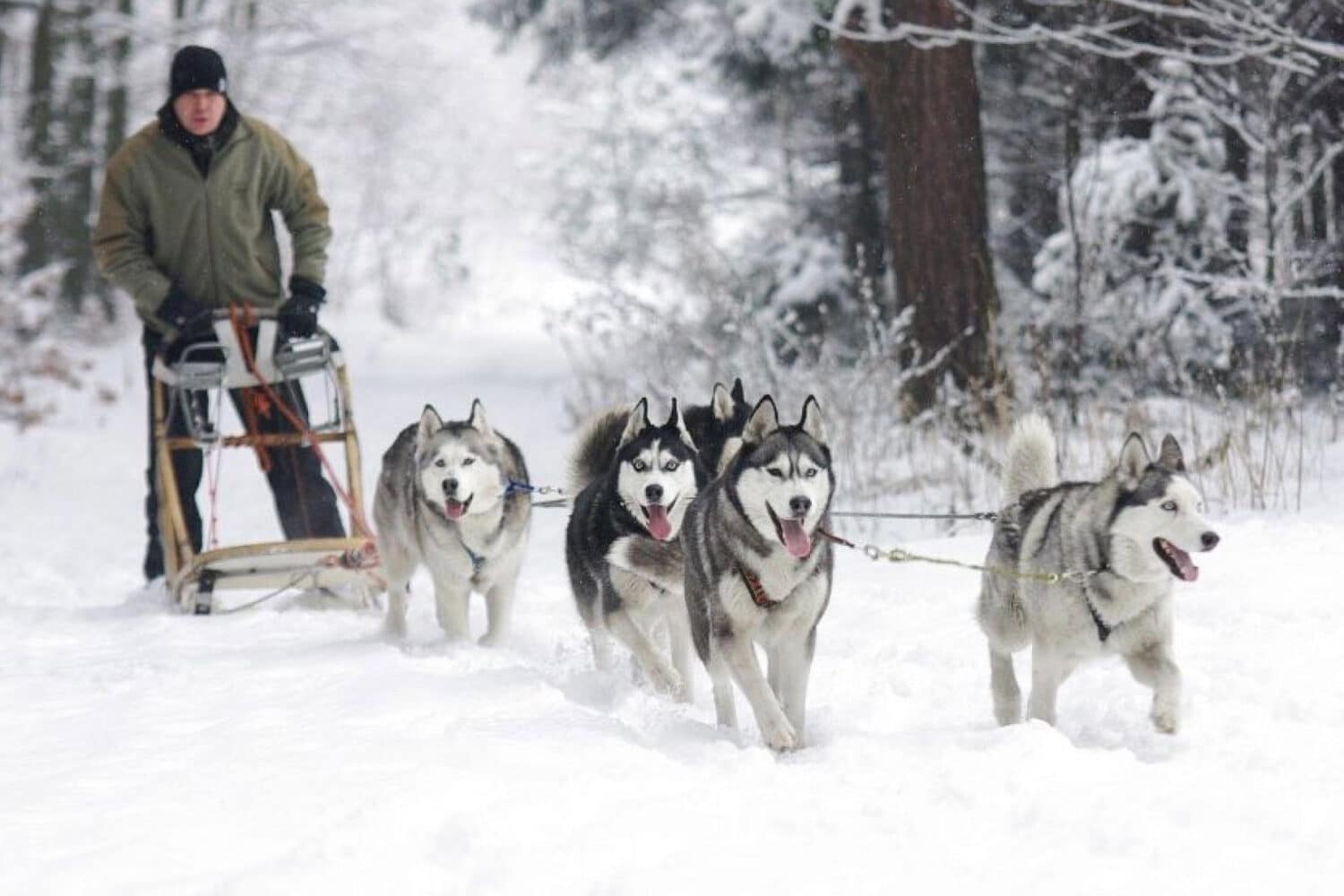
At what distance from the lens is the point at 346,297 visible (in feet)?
93.2

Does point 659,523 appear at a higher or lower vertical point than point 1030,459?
lower

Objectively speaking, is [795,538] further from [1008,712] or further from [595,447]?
[595,447]

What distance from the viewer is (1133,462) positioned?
3805 mm

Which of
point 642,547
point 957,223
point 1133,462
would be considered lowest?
point 642,547

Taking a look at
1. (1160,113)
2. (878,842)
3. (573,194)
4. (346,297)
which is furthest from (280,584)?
(346,297)

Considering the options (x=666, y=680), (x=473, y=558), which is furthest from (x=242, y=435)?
(x=666, y=680)

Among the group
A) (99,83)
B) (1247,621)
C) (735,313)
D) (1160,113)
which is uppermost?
(99,83)

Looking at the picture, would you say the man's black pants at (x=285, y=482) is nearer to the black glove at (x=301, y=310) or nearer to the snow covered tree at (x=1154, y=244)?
the black glove at (x=301, y=310)

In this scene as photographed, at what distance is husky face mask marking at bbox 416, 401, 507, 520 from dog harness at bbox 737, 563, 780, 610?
148 centimetres

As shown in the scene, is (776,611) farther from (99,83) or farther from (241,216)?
(99,83)

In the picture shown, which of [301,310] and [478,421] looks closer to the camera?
[478,421]

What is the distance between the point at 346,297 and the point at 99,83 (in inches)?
285

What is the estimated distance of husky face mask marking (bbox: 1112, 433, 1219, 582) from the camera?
144 inches

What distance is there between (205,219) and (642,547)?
2846 millimetres
